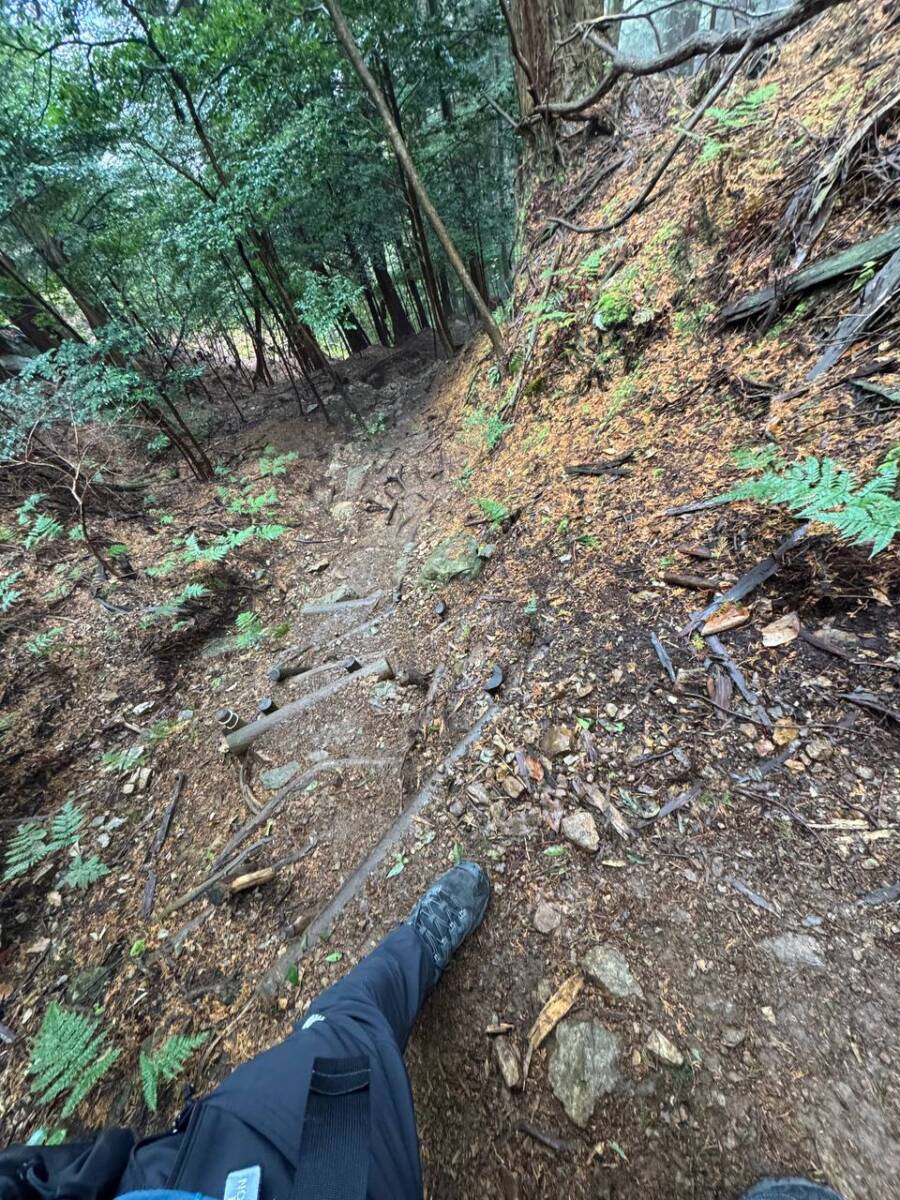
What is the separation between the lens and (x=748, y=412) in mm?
3539

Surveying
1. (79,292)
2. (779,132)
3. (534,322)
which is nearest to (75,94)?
(79,292)

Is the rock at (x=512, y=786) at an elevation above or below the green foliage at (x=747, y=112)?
below

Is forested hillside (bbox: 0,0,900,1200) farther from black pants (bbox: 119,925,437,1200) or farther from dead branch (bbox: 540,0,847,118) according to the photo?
black pants (bbox: 119,925,437,1200)

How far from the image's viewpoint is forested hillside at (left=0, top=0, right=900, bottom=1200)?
1.83 m

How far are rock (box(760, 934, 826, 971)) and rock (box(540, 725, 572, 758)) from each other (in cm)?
115

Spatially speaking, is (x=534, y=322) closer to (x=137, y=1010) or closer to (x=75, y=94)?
(x=75, y=94)

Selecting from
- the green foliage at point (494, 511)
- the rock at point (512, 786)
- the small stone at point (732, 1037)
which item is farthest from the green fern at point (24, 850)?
the green foliage at point (494, 511)

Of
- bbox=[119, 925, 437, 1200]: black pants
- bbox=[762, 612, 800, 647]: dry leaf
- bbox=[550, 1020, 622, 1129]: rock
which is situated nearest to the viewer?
bbox=[119, 925, 437, 1200]: black pants

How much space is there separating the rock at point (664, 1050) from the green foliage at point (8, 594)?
6709 millimetres

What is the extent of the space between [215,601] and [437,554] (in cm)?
291

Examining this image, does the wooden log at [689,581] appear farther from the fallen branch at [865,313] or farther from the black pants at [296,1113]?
the black pants at [296,1113]

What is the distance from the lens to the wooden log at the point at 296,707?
13.2 ft

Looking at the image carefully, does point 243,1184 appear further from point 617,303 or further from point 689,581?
point 617,303

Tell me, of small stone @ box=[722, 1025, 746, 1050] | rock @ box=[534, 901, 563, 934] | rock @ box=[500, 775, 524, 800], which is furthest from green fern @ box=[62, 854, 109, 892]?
small stone @ box=[722, 1025, 746, 1050]
